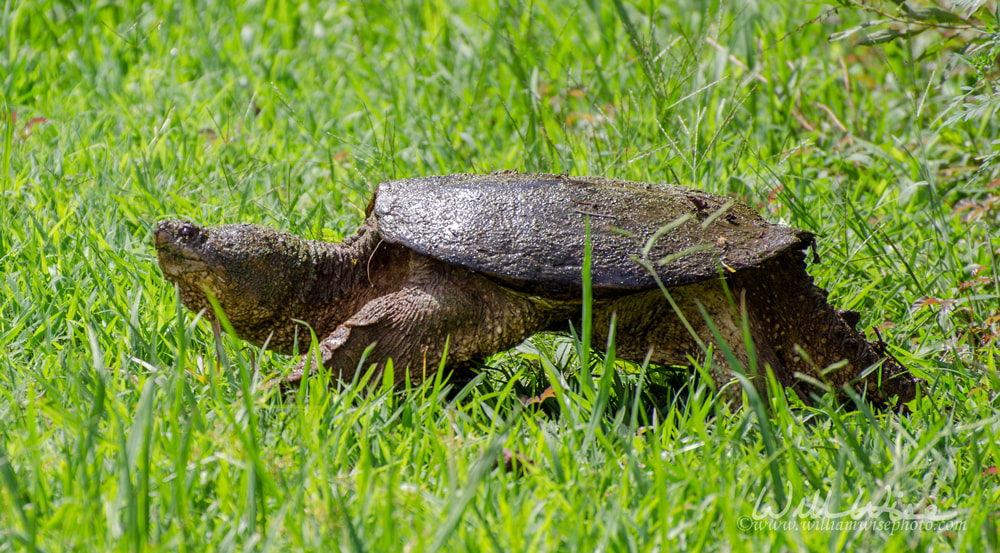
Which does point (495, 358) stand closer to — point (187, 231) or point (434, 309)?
point (434, 309)

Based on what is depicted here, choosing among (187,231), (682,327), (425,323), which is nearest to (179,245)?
(187,231)

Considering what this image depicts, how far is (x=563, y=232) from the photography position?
2.20 m

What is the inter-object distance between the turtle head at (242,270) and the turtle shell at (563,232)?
27 cm

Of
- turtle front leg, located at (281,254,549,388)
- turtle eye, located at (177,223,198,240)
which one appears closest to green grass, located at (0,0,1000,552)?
turtle front leg, located at (281,254,549,388)

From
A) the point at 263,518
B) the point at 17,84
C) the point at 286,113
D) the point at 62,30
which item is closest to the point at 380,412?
the point at 263,518

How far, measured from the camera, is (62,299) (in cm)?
263

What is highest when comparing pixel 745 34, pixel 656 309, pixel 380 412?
pixel 745 34

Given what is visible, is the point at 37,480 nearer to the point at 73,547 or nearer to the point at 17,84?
the point at 73,547

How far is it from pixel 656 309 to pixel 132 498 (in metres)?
1.36

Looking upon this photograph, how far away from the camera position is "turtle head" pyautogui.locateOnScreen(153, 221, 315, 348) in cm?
220

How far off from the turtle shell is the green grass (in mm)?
256

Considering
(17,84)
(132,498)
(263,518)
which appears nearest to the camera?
(132,498)

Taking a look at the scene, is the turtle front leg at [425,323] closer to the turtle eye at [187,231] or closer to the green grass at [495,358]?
the green grass at [495,358]

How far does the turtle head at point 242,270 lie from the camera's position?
2.20 m
